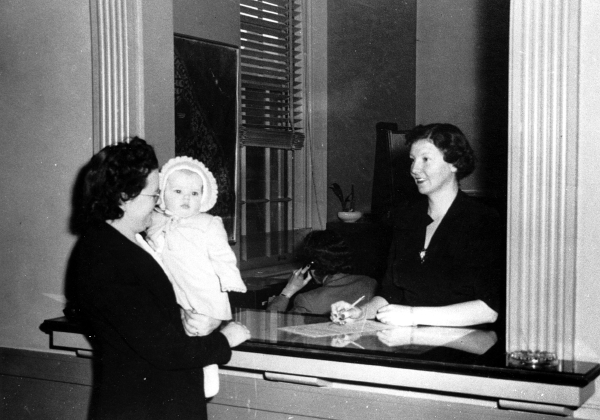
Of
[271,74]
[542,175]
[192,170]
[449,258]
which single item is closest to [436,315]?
[449,258]

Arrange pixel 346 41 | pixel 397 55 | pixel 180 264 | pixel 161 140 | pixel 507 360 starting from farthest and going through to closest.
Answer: pixel 397 55 → pixel 346 41 → pixel 161 140 → pixel 180 264 → pixel 507 360

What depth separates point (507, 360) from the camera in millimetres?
2156

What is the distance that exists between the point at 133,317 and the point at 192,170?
0.74m

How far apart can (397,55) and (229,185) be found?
260cm

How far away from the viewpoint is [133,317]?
1980mm

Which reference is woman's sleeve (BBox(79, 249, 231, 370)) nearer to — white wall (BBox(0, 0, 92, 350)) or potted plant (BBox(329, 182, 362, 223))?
white wall (BBox(0, 0, 92, 350))

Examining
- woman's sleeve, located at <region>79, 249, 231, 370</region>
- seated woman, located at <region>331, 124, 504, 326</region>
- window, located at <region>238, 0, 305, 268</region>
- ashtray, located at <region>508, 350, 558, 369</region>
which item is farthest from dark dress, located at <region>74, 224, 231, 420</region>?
window, located at <region>238, 0, 305, 268</region>

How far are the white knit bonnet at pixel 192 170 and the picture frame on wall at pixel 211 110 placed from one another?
183 centimetres

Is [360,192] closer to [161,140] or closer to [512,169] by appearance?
[161,140]

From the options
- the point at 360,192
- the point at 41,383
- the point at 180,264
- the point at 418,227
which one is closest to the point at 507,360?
the point at 418,227

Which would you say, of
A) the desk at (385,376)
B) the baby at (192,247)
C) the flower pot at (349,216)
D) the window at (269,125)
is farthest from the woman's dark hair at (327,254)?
the flower pot at (349,216)

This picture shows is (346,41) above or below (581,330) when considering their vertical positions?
above

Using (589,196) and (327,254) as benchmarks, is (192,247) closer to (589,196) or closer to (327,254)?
(327,254)

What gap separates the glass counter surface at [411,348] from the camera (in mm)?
2070
